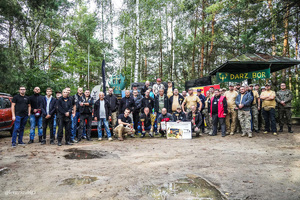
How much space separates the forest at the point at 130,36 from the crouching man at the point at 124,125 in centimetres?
642

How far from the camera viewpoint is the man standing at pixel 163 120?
8406mm

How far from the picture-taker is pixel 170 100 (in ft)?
30.7

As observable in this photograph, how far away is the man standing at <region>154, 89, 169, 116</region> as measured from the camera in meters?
9.14

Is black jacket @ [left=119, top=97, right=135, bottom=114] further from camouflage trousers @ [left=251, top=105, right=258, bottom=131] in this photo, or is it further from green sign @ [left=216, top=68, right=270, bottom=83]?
camouflage trousers @ [left=251, top=105, right=258, bottom=131]

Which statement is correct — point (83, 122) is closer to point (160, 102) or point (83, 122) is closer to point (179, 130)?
point (160, 102)

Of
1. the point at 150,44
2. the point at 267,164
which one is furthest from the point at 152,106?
the point at 150,44

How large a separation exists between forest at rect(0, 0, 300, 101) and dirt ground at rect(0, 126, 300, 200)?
754 cm

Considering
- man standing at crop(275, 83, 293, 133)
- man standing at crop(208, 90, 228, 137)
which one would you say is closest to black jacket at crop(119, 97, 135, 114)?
man standing at crop(208, 90, 228, 137)

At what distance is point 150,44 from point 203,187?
2661cm

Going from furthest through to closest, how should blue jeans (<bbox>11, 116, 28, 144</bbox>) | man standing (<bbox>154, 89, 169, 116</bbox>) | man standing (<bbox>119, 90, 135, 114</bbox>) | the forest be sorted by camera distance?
the forest
man standing (<bbox>154, 89, 169, 116</bbox>)
man standing (<bbox>119, 90, 135, 114</bbox>)
blue jeans (<bbox>11, 116, 28, 144</bbox>)

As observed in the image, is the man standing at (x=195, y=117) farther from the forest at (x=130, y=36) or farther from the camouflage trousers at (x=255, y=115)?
the forest at (x=130, y=36)

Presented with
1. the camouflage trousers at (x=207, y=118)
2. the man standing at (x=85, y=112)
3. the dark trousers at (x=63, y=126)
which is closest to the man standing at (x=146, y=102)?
the man standing at (x=85, y=112)

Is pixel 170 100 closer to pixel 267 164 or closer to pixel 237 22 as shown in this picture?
pixel 267 164

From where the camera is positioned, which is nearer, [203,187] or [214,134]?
[203,187]
